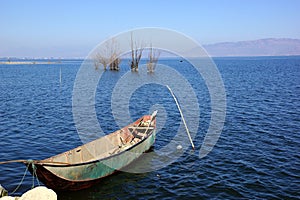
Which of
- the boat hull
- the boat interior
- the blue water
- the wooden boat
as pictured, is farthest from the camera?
the boat interior

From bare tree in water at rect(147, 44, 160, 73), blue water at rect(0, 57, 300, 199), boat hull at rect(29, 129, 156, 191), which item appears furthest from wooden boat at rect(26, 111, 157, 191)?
bare tree in water at rect(147, 44, 160, 73)

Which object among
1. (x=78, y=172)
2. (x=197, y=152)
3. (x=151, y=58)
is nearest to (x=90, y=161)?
(x=78, y=172)

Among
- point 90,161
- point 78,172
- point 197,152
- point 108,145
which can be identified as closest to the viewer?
point 78,172

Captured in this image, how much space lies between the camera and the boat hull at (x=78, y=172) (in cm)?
1026

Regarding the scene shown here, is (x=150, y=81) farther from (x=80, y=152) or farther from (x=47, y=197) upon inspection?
(x=47, y=197)

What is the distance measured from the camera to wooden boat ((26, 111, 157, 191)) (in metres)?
10.4

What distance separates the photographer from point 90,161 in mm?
11523

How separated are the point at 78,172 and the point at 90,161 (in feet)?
2.04

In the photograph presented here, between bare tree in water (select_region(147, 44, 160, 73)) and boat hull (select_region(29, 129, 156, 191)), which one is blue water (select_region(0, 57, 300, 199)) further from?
bare tree in water (select_region(147, 44, 160, 73))

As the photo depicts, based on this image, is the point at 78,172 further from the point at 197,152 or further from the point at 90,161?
the point at 197,152

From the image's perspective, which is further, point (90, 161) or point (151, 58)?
point (151, 58)

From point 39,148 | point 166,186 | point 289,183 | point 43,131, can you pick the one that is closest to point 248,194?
point 289,183

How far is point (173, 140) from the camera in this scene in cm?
1903

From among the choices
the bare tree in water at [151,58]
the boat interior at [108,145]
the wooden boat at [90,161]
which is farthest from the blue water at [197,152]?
the bare tree in water at [151,58]
